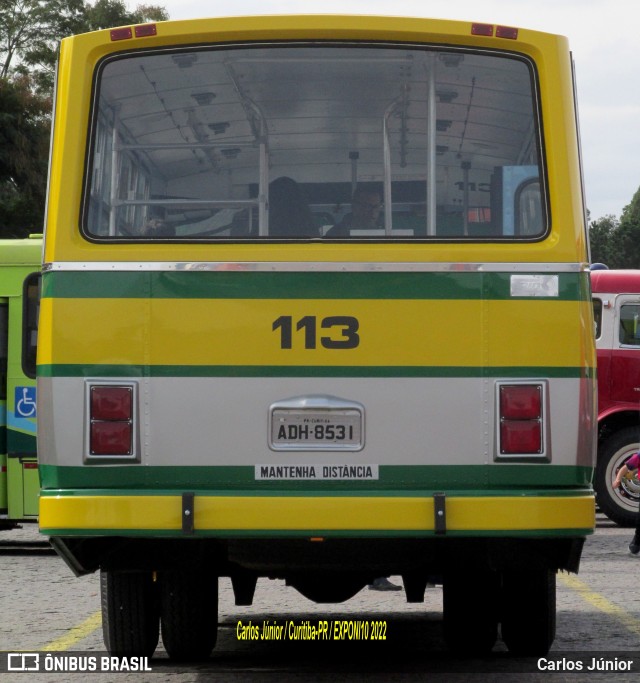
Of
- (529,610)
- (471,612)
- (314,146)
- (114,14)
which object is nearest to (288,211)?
(314,146)

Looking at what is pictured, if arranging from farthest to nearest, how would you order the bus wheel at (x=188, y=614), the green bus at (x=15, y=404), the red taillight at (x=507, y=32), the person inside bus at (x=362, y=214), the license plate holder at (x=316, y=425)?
the green bus at (x=15, y=404) < the bus wheel at (x=188, y=614) < the red taillight at (x=507, y=32) < the person inside bus at (x=362, y=214) < the license plate holder at (x=316, y=425)

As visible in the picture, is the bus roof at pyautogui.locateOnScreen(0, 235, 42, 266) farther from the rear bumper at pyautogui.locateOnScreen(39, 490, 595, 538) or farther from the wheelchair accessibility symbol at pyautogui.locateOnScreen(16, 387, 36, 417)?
the rear bumper at pyautogui.locateOnScreen(39, 490, 595, 538)

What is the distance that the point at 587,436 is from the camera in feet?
20.6

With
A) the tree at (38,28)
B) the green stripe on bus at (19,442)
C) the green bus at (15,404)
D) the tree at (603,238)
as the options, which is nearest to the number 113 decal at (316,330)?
the green bus at (15,404)

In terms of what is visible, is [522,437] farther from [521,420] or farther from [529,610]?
[529,610]

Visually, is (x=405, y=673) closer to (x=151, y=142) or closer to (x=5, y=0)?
(x=151, y=142)

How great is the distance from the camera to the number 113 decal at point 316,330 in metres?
6.21

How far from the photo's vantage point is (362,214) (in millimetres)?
6367

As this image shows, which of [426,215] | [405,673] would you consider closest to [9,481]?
[405,673]

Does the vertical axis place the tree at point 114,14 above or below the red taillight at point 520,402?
above

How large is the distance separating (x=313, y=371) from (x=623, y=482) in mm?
11078

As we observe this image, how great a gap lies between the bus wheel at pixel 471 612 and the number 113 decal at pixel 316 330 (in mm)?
1762

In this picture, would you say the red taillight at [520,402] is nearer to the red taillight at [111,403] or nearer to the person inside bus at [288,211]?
the person inside bus at [288,211]

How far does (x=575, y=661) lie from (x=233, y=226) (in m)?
2.90
